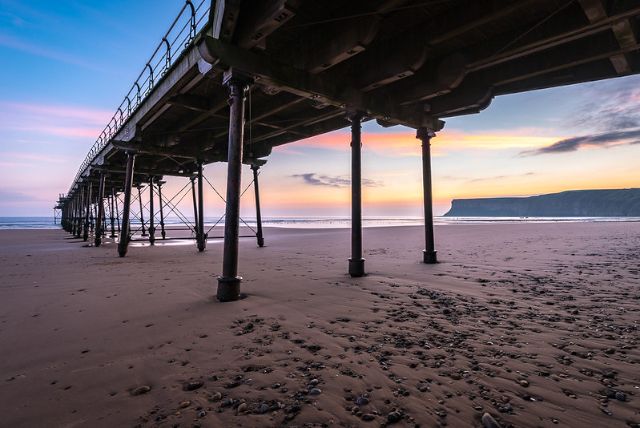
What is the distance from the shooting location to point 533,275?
660 cm

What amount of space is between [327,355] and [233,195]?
3268 millimetres

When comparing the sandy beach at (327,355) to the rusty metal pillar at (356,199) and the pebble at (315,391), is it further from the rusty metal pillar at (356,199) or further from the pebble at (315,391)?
the rusty metal pillar at (356,199)

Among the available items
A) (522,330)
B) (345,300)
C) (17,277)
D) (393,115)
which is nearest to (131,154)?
(17,277)

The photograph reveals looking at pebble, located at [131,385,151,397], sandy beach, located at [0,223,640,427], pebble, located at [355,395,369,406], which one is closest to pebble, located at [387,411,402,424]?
sandy beach, located at [0,223,640,427]

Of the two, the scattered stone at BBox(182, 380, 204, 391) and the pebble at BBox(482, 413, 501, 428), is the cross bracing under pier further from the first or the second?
the pebble at BBox(482, 413, 501, 428)

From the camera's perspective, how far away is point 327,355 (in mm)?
2982

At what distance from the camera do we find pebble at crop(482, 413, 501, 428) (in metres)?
1.88

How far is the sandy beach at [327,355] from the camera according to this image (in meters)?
2.10

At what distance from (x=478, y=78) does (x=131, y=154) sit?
40.2 feet

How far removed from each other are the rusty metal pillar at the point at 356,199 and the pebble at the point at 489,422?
497 centimetres

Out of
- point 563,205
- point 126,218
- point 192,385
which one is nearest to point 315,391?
point 192,385

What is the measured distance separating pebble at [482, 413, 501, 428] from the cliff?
472 ft

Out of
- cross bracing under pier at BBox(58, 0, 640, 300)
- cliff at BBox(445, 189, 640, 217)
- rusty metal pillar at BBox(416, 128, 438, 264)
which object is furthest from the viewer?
cliff at BBox(445, 189, 640, 217)

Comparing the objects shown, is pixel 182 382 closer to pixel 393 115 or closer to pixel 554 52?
pixel 393 115
